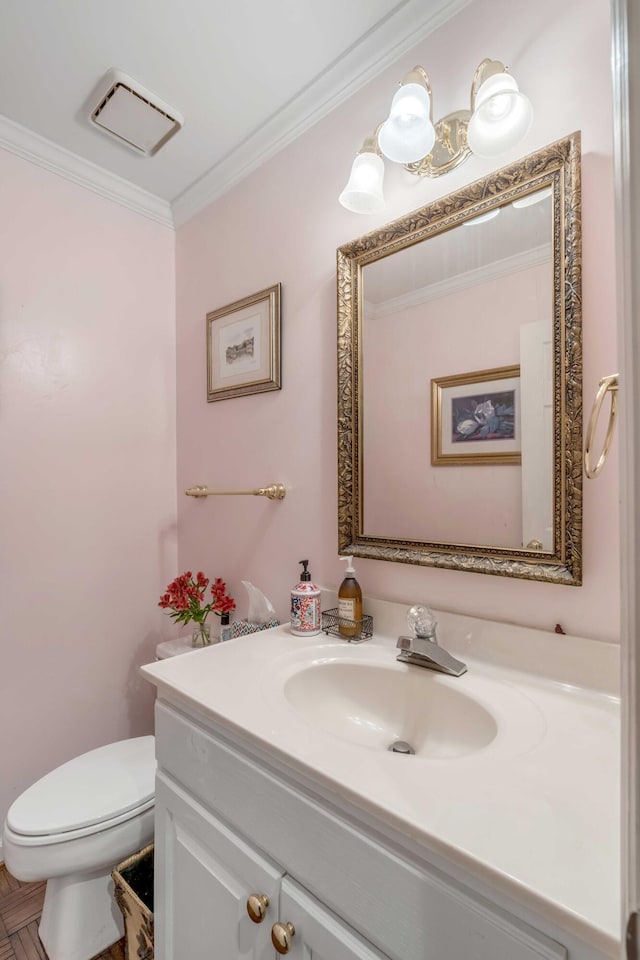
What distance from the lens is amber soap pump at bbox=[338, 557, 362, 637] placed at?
110 cm

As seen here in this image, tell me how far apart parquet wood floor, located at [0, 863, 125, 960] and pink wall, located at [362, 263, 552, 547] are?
1395mm

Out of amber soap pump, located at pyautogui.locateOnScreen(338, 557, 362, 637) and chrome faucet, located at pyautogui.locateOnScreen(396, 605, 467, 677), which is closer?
chrome faucet, located at pyautogui.locateOnScreen(396, 605, 467, 677)

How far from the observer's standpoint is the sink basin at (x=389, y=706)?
822 millimetres

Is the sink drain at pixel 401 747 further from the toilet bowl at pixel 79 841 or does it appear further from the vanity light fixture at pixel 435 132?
the vanity light fixture at pixel 435 132

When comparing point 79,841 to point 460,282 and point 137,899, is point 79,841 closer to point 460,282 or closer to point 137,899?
point 137,899

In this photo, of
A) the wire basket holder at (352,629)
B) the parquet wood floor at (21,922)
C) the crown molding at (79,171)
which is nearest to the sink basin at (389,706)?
the wire basket holder at (352,629)

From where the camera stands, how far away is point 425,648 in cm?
92

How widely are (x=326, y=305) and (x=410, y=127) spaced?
1.49ft

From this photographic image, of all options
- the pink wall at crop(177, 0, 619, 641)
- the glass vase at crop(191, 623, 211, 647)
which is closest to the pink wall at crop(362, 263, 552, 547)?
the pink wall at crop(177, 0, 619, 641)

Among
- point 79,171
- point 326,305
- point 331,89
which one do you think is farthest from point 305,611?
point 79,171

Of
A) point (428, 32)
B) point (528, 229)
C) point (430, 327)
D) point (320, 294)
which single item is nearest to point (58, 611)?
point (320, 294)

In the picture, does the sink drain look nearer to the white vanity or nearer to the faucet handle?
the white vanity

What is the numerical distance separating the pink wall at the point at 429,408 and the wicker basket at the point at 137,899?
3.34 ft

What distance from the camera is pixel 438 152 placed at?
1.03 meters
